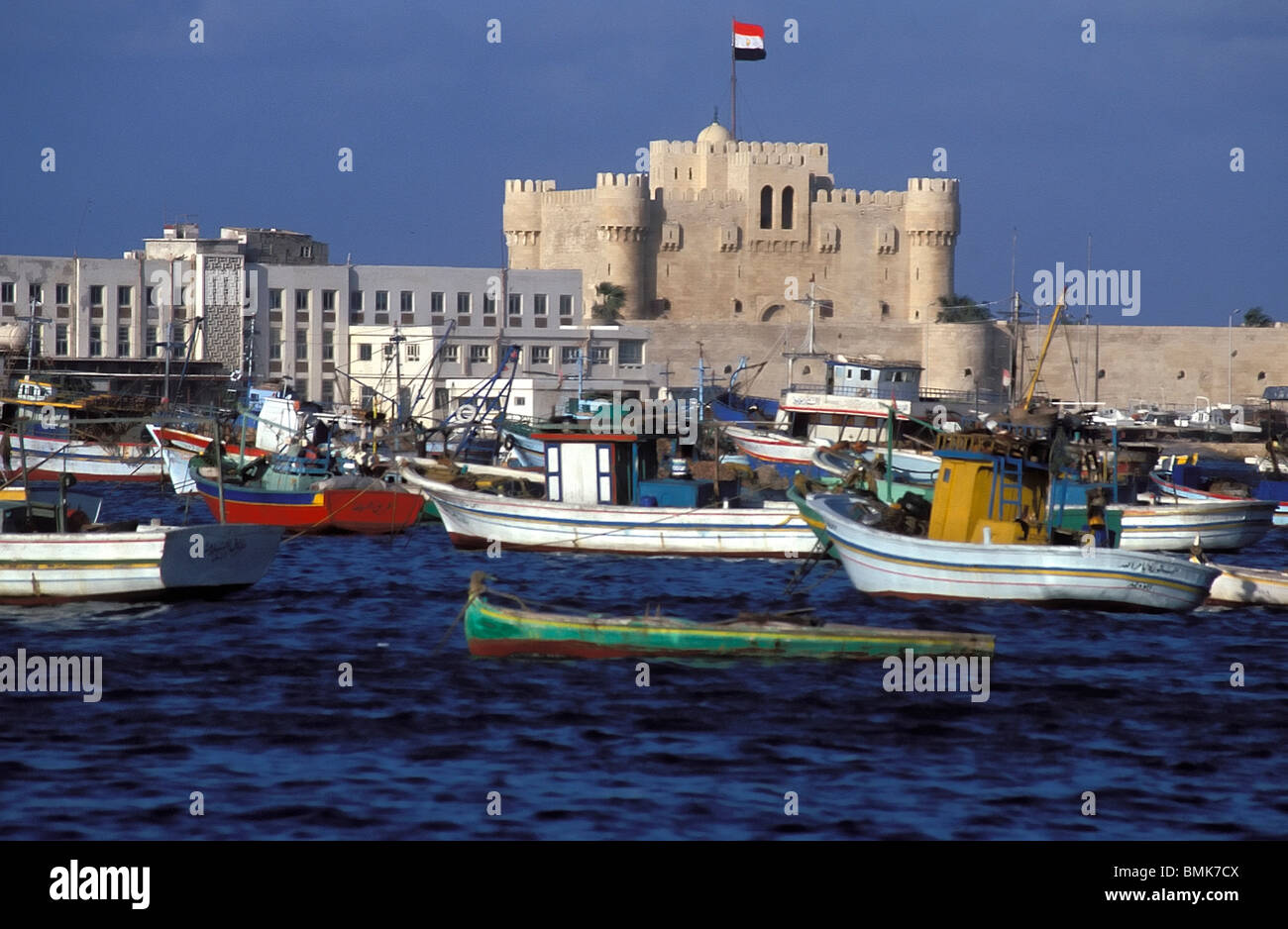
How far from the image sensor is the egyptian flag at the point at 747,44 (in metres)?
84.7

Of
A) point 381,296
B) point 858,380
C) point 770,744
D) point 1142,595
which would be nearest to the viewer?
point 770,744

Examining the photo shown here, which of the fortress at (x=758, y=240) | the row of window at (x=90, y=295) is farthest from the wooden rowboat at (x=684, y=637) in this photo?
the fortress at (x=758, y=240)

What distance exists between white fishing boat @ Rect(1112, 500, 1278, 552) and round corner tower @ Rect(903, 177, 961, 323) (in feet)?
193

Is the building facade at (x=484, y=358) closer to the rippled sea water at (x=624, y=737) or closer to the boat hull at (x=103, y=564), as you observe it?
the boat hull at (x=103, y=564)

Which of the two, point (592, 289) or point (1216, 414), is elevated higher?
point (592, 289)

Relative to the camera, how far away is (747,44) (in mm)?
84688

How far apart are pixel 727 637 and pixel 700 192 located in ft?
239

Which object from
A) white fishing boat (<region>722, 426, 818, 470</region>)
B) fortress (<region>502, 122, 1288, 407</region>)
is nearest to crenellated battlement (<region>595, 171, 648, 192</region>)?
fortress (<region>502, 122, 1288, 407</region>)

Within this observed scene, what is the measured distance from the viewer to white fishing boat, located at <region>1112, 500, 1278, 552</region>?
29.8m

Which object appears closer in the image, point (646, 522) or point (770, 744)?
point (770, 744)

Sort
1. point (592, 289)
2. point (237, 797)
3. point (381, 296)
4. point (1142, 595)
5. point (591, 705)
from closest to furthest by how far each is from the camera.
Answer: point (237, 797) < point (591, 705) < point (1142, 595) < point (381, 296) < point (592, 289)
